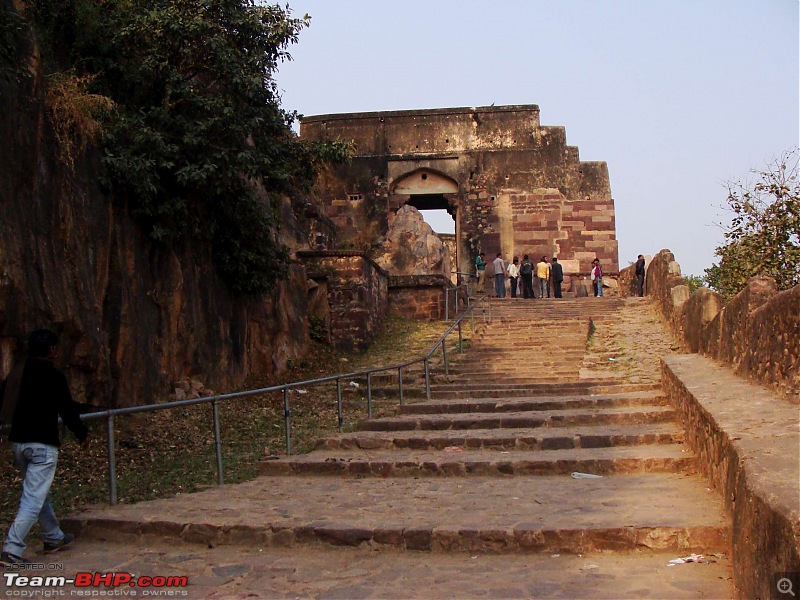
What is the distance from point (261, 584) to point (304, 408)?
24.4 ft

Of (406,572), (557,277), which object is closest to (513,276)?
(557,277)

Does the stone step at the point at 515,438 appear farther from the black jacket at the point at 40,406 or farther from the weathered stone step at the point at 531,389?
the black jacket at the point at 40,406

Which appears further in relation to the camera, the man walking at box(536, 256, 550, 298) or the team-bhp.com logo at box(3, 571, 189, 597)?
the man walking at box(536, 256, 550, 298)

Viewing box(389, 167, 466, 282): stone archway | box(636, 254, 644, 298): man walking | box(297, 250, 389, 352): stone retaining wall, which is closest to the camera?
box(297, 250, 389, 352): stone retaining wall

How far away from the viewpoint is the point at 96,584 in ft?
15.2

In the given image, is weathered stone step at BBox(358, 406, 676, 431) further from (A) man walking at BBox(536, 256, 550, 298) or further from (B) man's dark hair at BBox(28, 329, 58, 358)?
(A) man walking at BBox(536, 256, 550, 298)

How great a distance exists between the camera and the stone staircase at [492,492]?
16.1ft

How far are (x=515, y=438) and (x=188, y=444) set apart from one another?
3.38 metres

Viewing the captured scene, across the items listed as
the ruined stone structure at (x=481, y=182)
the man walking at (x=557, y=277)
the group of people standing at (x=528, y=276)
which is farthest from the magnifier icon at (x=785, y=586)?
the ruined stone structure at (x=481, y=182)

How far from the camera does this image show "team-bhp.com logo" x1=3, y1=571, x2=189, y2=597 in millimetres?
4492

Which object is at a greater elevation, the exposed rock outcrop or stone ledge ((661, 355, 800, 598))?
the exposed rock outcrop

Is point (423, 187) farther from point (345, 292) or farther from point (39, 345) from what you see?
point (39, 345)

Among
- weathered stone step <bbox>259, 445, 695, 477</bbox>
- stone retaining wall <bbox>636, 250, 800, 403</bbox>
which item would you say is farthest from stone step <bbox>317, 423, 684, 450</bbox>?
stone retaining wall <bbox>636, 250, 800, 403</bbox>

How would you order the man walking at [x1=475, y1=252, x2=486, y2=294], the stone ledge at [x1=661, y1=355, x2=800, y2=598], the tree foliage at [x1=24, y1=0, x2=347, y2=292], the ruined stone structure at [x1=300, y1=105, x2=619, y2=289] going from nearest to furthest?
the stone ledge at [x1=661, y1=355, x2=800, y2=598], the tree foliage at [x1=24, y1=0, x2=347, y2=292], the man walking at [x1=475, y1=252, x2=486, y2=294], the ruined stone structure at [x1=300, y1=105, x2=619, y2=289]
